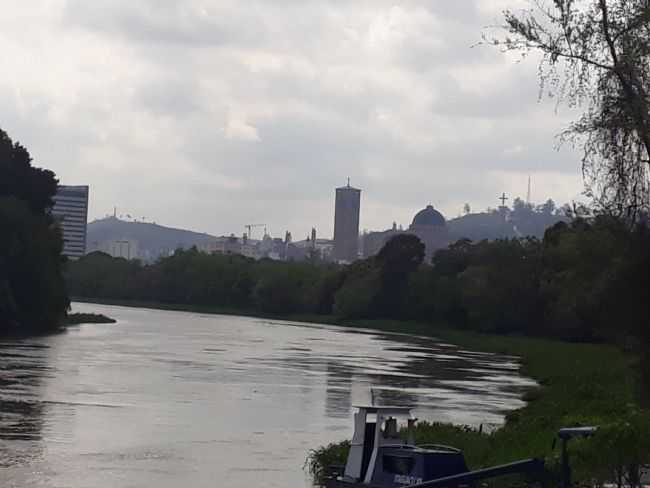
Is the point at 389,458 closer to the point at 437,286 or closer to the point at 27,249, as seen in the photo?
the point at 27,249

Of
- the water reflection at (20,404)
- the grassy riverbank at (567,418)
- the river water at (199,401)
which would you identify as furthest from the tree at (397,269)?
the water reflection at (20,404)

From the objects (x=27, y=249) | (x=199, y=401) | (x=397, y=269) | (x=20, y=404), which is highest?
(x=397, y=269)

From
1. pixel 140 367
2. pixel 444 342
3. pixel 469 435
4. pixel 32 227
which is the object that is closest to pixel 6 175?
pixel 32 227

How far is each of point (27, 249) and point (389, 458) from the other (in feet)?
217

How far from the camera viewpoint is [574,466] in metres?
14.8

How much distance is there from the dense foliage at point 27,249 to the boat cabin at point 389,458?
200 ft

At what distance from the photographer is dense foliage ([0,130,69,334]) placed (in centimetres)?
8438

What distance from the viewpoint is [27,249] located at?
86.2 metres

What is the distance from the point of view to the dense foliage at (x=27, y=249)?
84375 mm

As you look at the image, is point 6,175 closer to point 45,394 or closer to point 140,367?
point 140,367

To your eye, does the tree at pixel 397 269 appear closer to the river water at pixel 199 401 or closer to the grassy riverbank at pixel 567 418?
the grassy riverbank at pixel 567 418

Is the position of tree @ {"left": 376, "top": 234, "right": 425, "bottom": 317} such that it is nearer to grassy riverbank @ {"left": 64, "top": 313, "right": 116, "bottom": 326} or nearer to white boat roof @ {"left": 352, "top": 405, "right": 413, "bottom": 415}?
grassy riverbank @ {"left": 64, "top": 313, "right": 116, "bottom": 326}

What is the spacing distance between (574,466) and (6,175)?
80434mm

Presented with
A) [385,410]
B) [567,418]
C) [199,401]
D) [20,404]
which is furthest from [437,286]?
[385,410]
